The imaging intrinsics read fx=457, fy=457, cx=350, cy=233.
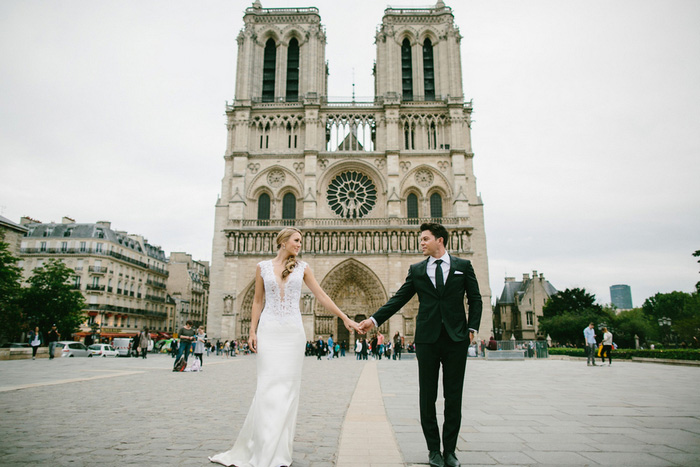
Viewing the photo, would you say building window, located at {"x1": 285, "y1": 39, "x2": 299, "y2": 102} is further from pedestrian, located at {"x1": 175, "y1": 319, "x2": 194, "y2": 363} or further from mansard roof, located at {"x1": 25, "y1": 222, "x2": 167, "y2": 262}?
pedestrian, located at {"x1": 175, "y1": 319, "x2": 194, "y2": 363}

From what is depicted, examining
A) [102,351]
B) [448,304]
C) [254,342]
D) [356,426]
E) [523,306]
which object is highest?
[523,306]

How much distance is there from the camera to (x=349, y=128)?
31359 millimetres

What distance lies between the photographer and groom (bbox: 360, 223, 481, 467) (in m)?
3.09

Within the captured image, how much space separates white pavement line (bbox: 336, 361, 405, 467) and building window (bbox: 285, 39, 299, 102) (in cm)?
2989

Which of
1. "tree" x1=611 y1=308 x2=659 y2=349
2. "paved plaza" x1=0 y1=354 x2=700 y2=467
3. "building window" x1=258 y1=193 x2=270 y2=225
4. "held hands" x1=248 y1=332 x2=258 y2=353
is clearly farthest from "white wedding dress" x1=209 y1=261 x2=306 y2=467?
"tree" x1=611 y1=308 x2=659 y2=349

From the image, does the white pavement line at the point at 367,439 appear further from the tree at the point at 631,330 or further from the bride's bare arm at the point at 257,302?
the tree at the point at 631,330

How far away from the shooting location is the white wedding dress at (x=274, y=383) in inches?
117

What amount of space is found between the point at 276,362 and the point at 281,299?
472 mm

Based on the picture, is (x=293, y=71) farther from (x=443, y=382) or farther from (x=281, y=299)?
(x=443, y=382)

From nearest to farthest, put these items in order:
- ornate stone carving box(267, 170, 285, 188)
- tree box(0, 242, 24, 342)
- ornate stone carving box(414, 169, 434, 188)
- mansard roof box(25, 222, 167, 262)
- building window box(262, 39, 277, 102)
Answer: tree box(0, 242, 24, 342) < ornate stone carving box(414, 169, 434, 188) < ornate stone carving box(267, 170, 285, 188) < building window box(262, 39, 277, 102) < mansard roof box(25, 222, 167, 262)

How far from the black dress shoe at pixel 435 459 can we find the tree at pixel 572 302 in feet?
120

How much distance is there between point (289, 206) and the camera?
3072 cm

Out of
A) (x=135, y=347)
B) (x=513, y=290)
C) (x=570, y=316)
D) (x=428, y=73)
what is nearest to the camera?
(x=135, y=347)

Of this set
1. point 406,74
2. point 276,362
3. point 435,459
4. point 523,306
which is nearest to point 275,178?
point 406,74
